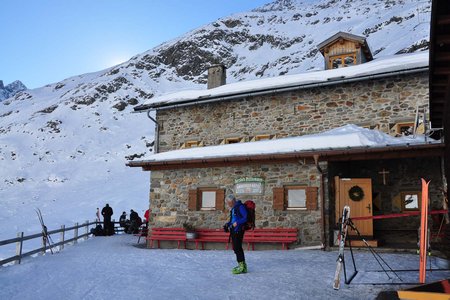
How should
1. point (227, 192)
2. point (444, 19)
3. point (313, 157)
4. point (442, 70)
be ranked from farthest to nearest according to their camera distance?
point (227, 192), point (313, 157), point (442, 70), point (444, 19)

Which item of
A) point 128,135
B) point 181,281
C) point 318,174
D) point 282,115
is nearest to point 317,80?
point 282,115

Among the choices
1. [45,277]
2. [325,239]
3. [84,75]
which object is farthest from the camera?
[84,75]

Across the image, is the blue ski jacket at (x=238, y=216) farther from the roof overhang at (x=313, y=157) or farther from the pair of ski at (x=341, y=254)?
the roof overhang at (x=313, y=157)

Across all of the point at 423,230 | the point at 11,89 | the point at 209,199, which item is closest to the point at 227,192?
the point at 209,199

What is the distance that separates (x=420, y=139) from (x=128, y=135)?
1466 inches

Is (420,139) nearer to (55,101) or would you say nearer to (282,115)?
(282,115)

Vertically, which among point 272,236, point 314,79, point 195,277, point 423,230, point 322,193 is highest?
point 314,79

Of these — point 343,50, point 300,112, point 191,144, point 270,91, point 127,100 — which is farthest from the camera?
point 127,100

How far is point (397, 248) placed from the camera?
9625mm

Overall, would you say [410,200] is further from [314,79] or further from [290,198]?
[314,79]

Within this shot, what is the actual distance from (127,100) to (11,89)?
375ft

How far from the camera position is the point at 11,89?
144375 millimetres

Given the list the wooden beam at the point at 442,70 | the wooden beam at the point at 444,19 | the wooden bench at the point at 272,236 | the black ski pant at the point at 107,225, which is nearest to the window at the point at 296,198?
the wooden bench at the point at 272,236

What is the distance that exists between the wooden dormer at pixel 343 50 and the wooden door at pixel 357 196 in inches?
242
